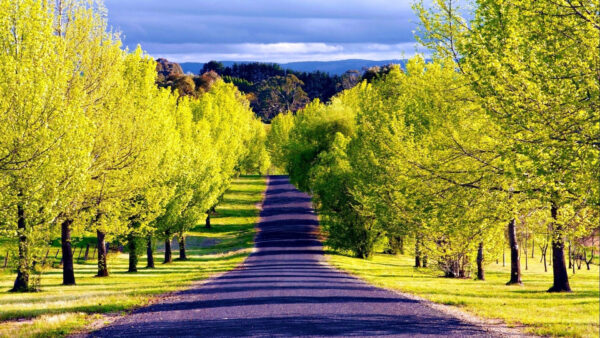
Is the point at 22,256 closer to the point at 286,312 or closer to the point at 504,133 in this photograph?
the point at 286,312

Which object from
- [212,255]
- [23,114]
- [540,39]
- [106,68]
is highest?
Answer: [106,68]

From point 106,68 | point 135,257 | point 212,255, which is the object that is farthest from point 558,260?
point 212,255

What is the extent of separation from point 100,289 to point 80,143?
749 centimetres

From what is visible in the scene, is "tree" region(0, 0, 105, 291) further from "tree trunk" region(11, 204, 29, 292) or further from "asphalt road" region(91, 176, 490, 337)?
"asphalt road" region(91, 176, 490, 337)

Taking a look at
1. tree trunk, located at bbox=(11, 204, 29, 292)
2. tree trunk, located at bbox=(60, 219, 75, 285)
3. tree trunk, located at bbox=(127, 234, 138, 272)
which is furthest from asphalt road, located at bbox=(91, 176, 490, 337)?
tree trunk, located at bbox=(127, 234, 138, 272)

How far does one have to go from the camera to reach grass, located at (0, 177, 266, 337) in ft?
52.1

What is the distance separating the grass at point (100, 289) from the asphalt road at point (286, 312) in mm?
1366

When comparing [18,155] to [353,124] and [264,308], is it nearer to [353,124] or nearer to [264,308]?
[264,308]

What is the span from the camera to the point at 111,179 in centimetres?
2766

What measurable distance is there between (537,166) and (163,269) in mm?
30741

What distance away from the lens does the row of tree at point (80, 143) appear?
62.9ft

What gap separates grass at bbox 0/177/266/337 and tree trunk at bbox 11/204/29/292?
0.82m

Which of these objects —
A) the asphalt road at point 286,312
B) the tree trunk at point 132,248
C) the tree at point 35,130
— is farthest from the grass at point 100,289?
the tree at point 35,130

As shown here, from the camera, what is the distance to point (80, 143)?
21.7 meters
